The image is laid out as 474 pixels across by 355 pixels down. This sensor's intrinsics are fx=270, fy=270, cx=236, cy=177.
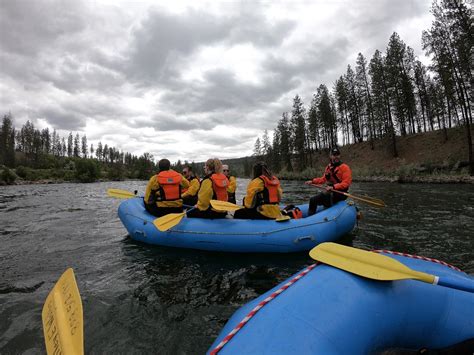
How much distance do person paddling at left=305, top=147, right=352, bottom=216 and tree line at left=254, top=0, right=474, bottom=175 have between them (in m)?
16.6

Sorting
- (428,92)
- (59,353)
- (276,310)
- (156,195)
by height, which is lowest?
(59,353)

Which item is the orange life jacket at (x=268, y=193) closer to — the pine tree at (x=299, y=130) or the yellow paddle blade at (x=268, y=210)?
the yellow paddle blade at (x=268, y=210)

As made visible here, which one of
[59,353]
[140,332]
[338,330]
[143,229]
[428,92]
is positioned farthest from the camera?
[428,92]

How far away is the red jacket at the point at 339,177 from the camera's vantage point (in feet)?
20.5

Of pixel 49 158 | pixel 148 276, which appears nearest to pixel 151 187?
pixel 148 276

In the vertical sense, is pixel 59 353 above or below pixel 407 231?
above

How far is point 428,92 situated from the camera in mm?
36469

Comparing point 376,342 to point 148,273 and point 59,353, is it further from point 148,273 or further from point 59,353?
point 148,273

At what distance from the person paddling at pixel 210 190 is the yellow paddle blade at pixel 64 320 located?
3.14 metres

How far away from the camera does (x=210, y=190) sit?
5645mm

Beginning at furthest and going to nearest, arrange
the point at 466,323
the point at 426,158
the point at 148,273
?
the point at 426,158 → the point at 148,273 → the point at 466,323

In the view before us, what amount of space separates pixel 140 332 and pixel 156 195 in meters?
3.63

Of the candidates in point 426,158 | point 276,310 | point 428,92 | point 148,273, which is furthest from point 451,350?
point 428,92

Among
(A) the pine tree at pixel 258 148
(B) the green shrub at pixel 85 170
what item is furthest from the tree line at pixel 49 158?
(A) the pine tree at pixel 258 148
